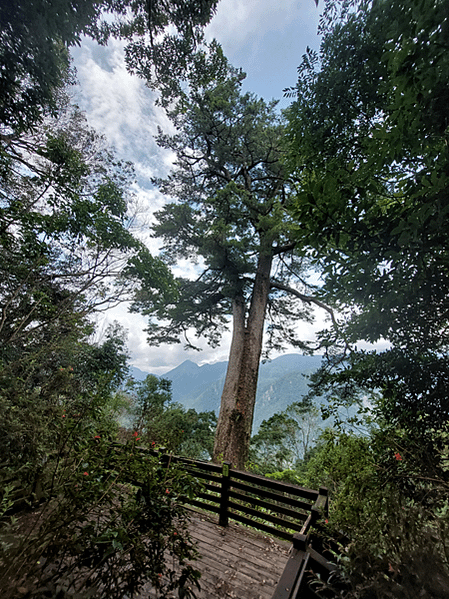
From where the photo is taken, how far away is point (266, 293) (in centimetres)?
794

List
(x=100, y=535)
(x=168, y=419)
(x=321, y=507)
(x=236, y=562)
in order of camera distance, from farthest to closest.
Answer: (x=168, y=419) < (x=236, y=562) < (x=321, y=507) < (x=100, y=535)

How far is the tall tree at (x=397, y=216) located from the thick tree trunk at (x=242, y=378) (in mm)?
4319

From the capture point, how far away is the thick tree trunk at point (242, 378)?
575 centimetres

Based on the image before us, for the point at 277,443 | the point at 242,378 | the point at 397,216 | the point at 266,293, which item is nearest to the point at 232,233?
the point at 266,293

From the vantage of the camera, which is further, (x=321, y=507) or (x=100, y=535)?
(x=321, y=507)

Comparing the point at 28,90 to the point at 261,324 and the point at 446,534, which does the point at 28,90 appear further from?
the point at 261,324

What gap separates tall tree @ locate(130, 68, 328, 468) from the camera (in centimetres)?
705

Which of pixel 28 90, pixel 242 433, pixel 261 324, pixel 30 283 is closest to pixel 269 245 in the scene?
pixel 261 324

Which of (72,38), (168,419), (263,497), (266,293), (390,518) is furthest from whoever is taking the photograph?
(168,419)

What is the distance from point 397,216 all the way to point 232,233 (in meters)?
5.87

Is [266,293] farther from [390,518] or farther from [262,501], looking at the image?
[390,518]

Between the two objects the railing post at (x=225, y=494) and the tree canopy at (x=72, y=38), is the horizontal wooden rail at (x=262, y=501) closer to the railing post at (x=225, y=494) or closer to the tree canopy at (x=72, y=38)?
the railing post at (x=225, y=494)

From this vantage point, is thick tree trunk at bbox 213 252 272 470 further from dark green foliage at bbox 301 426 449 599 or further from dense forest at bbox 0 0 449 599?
dark green foliage at bbox 301 426 449 599

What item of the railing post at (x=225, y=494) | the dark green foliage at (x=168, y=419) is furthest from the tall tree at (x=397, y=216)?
the dark green foliage at (x=168, y=419)
